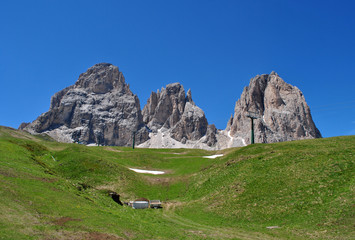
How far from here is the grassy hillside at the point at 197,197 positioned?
62.9 feet

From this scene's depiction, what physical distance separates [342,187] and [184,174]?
102 ft

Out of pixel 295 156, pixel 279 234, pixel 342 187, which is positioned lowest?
pixel 279 234

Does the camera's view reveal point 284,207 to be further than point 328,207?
Yes

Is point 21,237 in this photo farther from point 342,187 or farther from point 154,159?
point 154,159

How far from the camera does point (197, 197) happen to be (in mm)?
40781

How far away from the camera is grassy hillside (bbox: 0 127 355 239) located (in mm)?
19172

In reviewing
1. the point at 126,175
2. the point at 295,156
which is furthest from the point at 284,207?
the point at 126,175

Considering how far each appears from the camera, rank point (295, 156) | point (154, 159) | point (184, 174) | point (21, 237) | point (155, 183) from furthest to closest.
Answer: point (154, 159) < point (184, 174) < point (155, 183) < point (295, 156) < point (21, 237)

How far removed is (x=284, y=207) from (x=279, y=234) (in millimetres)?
5879

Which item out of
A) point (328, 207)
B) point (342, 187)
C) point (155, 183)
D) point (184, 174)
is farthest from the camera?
point (184, 174)

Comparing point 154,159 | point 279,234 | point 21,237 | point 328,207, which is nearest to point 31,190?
point 21,237

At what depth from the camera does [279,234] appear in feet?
75.4

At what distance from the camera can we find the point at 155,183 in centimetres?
4988

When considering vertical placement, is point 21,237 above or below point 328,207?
below
